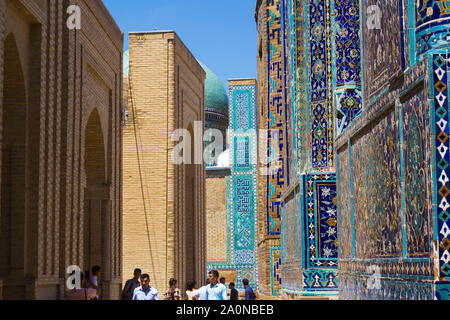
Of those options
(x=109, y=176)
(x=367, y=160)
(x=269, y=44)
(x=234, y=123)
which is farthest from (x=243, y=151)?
(x=367, y=160)

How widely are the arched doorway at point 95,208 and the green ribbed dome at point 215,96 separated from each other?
14.0 m

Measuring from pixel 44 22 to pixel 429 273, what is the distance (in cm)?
655

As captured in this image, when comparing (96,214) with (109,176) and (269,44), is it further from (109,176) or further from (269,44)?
(269,44)

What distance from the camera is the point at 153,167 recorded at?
1495 cm

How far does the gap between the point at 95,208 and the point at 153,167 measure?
3.10 meters

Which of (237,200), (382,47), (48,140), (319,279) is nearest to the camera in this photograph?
(382,47)

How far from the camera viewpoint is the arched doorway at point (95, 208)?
11.9 metres

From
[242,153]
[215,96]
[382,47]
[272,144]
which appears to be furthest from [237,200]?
[382,47]

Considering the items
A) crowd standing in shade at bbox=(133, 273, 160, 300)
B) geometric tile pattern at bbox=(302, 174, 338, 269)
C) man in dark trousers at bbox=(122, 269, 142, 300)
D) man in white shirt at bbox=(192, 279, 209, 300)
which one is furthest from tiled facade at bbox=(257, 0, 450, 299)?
man in dark trousers at bbox=(122, 269, 142, 300)

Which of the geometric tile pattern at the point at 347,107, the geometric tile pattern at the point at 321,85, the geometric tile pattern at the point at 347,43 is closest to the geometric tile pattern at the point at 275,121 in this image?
the geometric tile pattern at the point at 321,85

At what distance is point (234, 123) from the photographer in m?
22.0

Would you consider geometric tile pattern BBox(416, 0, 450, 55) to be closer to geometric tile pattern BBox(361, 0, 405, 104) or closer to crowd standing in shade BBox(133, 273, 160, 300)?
geometric tile pattern BBox(361, 0, 405, 104)

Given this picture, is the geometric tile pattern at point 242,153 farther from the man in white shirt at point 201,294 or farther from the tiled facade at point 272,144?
the man in white shirt at point 201,294

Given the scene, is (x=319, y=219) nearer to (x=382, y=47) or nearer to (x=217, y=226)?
(x=382, y=47)
